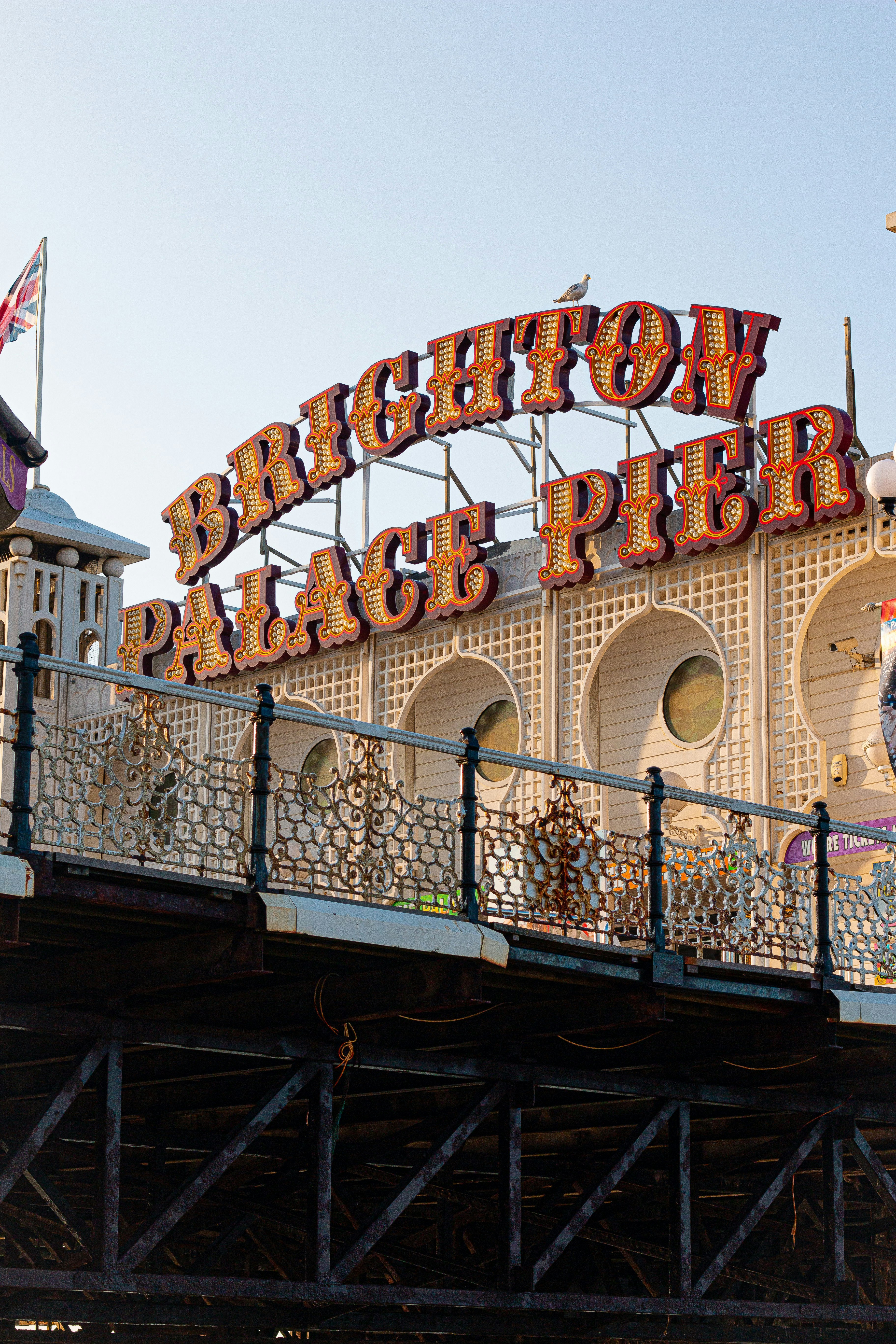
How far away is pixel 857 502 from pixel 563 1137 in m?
7.39

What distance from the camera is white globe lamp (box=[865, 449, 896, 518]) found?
17.1m

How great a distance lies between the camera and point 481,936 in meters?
13.2

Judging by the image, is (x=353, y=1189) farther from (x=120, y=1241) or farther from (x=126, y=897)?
(x=126, y=897)

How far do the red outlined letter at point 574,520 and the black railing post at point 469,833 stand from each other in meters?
9.78

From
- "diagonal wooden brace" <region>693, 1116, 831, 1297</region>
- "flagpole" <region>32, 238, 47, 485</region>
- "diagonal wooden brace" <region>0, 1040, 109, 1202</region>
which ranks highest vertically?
"flagpole" <region>32, 238, 47, 485</region>

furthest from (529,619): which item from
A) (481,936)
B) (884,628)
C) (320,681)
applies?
(481,936)

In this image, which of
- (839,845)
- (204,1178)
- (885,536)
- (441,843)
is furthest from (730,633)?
(204,1178)

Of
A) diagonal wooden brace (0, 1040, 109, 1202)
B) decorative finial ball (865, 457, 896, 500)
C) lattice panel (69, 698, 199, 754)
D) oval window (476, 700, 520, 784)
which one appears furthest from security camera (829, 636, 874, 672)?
diagonal wooden brace (0, 1040, 109, 1202)

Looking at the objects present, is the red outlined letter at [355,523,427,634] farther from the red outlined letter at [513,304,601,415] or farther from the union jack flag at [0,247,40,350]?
the union jack flag at [0,247,40,350]

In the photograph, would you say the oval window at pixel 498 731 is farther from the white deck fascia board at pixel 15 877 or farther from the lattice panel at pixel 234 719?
the white deck fascia board at pixel 15 877

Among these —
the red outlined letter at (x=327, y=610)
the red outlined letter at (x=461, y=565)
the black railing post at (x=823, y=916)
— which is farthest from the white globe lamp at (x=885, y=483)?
the red outlined letter at (x=327, y=610)

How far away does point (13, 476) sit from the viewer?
538 inches

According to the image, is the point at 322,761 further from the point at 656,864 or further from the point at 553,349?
the point at 656,864

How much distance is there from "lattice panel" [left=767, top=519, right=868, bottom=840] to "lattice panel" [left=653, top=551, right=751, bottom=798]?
0.33m
